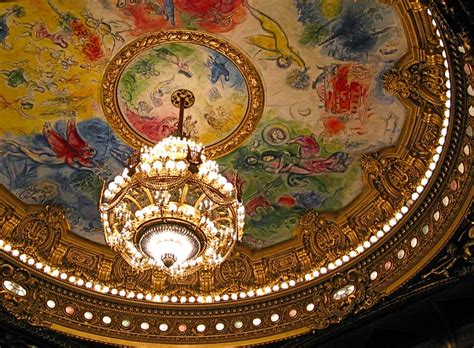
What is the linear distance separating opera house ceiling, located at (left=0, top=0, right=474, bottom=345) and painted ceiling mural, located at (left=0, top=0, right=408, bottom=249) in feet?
0.10

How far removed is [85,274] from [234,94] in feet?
15.2

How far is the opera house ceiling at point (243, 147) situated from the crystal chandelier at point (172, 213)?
0.53ft

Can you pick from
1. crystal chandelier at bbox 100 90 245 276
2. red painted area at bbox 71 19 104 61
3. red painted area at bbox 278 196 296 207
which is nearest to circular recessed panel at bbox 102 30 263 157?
red painted area at bbox 71 19 104 61

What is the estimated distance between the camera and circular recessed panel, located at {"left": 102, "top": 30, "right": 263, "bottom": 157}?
13.4 metres

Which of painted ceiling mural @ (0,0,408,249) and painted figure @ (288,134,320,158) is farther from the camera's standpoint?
painted figure @ (288,134,320,158)

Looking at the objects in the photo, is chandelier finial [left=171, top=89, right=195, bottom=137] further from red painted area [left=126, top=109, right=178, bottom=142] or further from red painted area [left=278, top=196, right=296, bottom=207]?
red painted area [left=278, top=196, right=296, bottom=207]

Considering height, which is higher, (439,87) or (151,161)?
(439,87)

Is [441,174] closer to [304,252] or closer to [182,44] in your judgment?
[304,252]

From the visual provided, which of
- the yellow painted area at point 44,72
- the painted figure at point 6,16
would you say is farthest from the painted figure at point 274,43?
the painted figure at point 6,16

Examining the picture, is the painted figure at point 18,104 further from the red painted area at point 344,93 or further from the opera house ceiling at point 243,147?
the red painted area at point 344,93

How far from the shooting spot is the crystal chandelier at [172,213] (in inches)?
455

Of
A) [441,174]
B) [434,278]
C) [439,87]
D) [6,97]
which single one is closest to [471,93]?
[439,87]

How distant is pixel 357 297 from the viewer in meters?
13.9

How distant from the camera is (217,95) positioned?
1418cm
